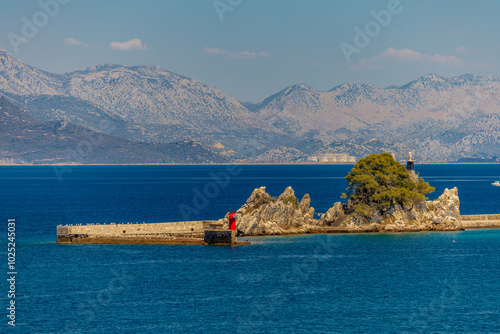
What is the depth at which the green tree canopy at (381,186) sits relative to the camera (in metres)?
120

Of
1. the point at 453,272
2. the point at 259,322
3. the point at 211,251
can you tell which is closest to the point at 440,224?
the point at 453,272

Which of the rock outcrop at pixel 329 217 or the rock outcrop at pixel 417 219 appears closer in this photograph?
the rock outcrop at pixel 329 217

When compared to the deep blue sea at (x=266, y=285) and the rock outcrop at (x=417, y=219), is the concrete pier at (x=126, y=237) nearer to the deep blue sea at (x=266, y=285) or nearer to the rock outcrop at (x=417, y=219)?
the deep blue sea at (x=266, y=285)

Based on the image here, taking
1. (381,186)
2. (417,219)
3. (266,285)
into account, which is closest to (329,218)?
(381,186)

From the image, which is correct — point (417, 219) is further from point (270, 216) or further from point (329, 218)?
point (270, 216)

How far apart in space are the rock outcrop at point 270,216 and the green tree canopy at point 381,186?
33.9ft

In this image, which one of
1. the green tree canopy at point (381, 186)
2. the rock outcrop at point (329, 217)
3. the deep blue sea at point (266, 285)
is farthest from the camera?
the green tree canopy at point (381, 186)

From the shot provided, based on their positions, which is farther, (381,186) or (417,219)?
(417,219)

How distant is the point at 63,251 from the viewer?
96.1 metres

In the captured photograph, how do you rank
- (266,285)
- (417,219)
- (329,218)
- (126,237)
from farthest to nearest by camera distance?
(417,219) → (329,218) → (126,237) → (266,285)

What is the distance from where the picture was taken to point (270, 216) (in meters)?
115

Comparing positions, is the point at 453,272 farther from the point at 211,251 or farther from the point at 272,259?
the point at 211,251

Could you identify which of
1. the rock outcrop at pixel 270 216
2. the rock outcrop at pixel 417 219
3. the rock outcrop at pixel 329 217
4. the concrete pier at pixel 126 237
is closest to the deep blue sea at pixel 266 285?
the concrete pier at pixel 126 237

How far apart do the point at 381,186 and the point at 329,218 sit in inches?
413
